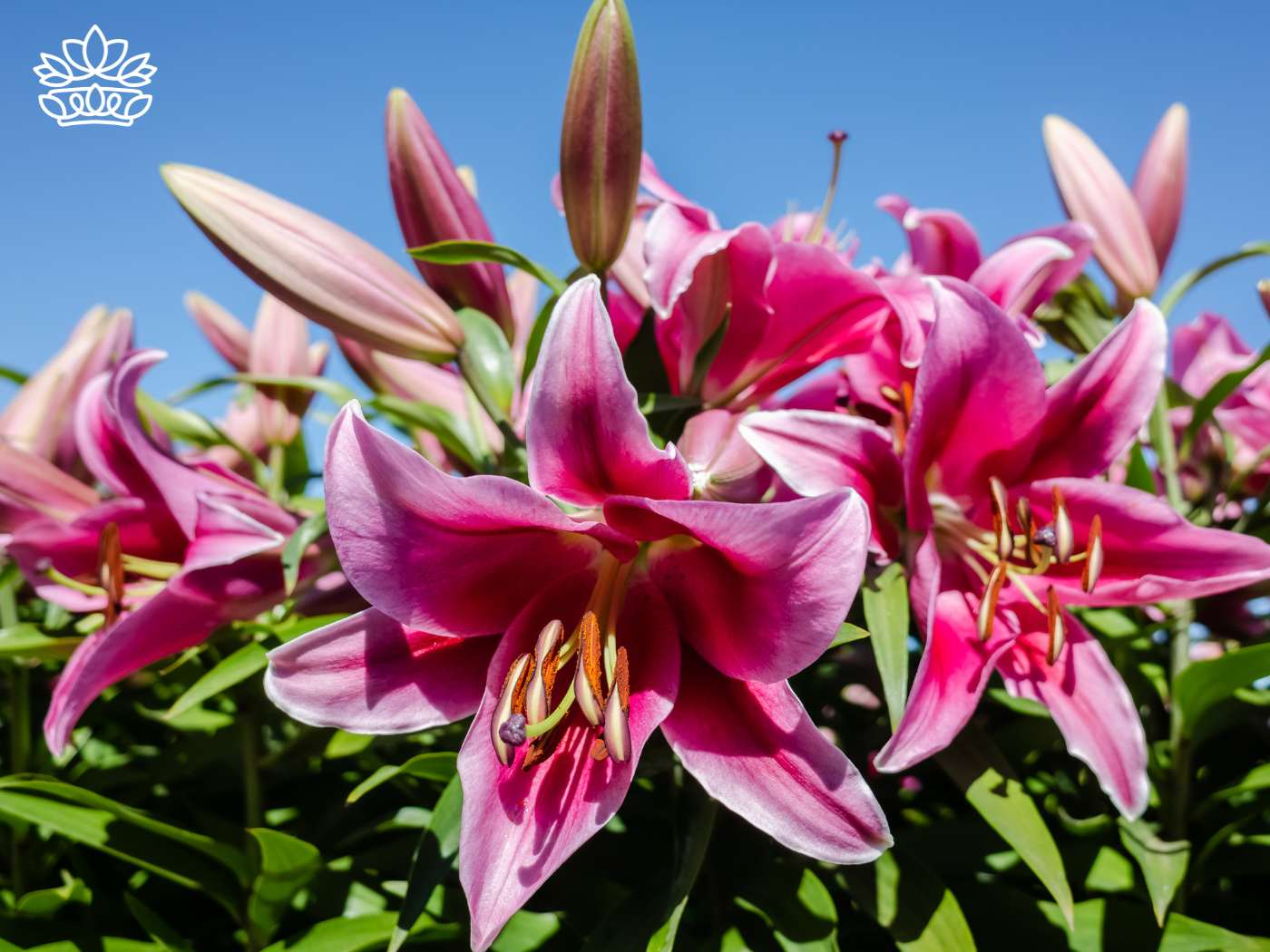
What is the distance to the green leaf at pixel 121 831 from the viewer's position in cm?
86

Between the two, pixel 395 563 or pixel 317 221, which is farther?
pixel 317 221

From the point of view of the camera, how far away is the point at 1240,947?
Result: 0.84 m

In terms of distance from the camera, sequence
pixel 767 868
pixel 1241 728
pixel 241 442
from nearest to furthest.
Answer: pixel 767 868, pixel 1241 728, pixel 241 442

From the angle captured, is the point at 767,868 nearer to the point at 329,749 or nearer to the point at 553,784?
the point at 553,784

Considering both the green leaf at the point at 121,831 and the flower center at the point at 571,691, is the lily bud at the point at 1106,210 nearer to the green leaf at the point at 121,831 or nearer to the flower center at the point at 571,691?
the flower center at the point at 571,691

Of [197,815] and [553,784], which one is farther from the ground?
[553,784]

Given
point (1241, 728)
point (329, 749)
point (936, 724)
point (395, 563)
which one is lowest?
point (1241, 728)

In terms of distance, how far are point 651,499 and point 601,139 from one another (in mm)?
382

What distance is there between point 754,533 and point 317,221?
546 millimetres

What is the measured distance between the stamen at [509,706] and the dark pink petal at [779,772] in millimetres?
106

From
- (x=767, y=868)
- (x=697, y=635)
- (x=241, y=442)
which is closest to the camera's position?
(x=697, y=635)

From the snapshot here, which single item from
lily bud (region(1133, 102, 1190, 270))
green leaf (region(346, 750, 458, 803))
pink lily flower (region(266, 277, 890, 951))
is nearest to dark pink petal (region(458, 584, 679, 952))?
pink lily flower (region(266, 277, 890, 951))

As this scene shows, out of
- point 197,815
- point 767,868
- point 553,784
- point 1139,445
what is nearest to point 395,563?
point 553,784

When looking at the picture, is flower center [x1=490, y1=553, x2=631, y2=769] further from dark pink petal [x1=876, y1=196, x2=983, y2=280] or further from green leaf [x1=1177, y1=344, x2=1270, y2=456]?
green leaf [x1=1177, y1=344, x2=1270, y2=456]
